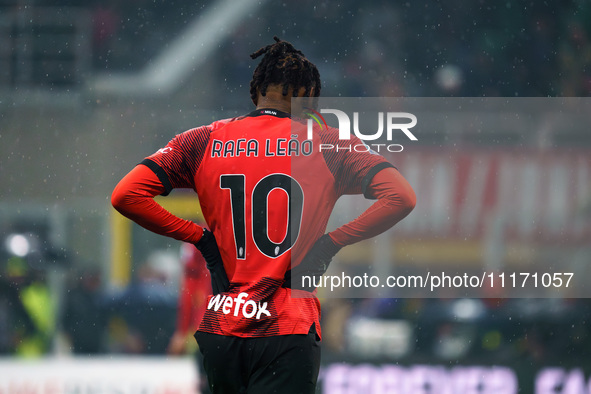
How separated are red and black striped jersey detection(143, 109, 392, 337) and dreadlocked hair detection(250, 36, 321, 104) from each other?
2.5 inches

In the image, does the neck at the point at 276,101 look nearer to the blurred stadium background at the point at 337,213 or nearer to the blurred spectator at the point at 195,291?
the blurred spectator at the point at 195,291

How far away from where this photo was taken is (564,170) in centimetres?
465

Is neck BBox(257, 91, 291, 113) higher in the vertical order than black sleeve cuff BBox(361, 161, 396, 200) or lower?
higher

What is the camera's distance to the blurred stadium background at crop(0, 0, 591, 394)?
146 inches

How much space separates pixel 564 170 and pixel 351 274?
166cm

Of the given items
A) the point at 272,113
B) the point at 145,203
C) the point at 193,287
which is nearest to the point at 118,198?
the point at 145,203

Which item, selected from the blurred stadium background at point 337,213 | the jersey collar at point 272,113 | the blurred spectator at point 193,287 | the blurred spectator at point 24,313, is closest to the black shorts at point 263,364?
the jersey collar at point 272,113

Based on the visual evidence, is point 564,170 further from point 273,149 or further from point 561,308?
point 273,149

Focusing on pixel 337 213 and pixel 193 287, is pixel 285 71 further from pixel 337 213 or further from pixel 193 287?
pixel 337 213

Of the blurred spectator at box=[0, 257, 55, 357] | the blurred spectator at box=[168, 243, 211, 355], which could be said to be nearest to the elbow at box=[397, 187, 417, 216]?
the blurred spectator at box=[168, 243, 211, 355]

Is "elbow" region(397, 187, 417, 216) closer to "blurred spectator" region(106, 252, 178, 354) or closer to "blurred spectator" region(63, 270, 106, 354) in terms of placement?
"blurred spectator" region(106, 252, 178, 354)

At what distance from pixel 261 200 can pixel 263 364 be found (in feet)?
0.91

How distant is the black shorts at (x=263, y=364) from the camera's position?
133 cm

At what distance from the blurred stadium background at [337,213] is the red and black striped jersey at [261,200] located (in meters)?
2.22
